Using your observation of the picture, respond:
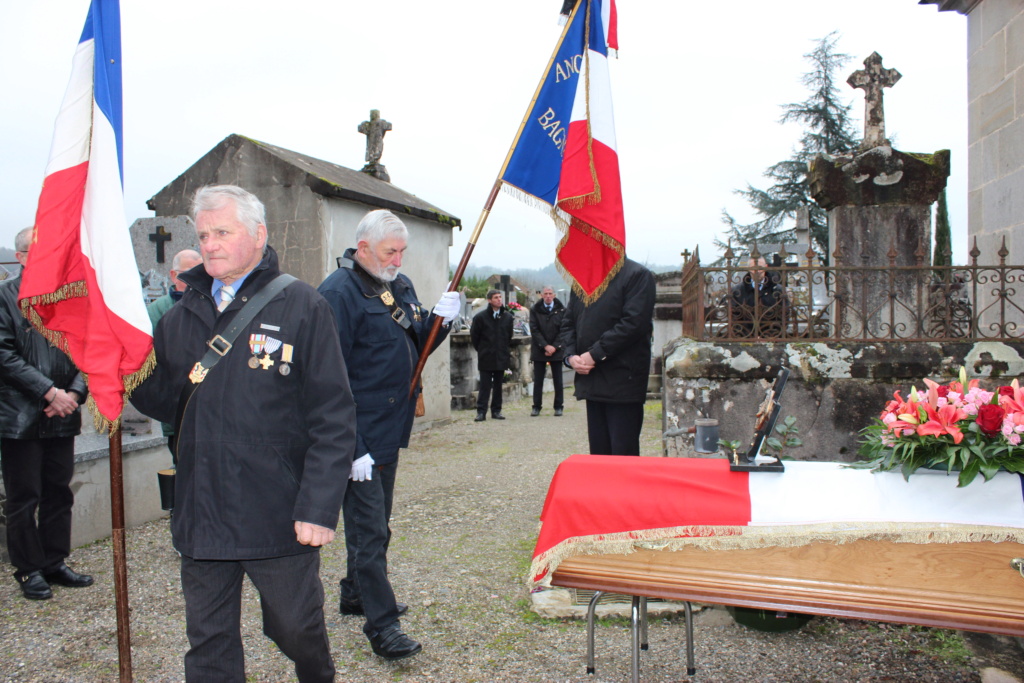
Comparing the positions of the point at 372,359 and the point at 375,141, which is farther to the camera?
the point at 375,141

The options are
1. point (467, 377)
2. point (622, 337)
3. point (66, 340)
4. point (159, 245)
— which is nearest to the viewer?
point (66, 340)

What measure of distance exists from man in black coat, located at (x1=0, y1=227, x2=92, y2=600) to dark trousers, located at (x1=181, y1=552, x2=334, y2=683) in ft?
7.56

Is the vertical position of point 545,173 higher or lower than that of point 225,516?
higher

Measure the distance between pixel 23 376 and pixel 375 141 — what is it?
23.0 feet

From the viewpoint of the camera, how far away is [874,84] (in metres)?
6.54

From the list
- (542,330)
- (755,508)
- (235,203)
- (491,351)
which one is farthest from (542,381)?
(235,203)

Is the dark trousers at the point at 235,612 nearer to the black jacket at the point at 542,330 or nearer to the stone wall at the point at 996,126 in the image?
the stone wall at the point at 996,126

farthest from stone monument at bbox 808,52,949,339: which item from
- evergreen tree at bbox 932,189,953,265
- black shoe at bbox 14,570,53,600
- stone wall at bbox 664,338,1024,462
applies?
evergreen tree at bbox 932,189,953,265

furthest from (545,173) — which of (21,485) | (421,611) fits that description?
(21,485)

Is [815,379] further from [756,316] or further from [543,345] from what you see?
[543,345]

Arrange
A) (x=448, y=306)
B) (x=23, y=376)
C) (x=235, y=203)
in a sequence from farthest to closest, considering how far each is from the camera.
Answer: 1. (x=23, y=376)
2. (x=448, y=306)
3. (x=235, y=203)

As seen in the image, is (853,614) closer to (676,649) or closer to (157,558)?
(676,649)

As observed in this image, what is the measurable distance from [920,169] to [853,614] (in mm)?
4808

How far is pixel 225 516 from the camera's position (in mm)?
2279
